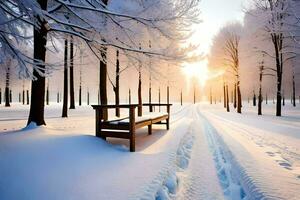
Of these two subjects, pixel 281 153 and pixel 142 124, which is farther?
pixel 142 124

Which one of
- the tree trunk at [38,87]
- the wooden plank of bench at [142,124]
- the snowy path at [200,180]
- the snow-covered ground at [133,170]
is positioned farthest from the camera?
the tree trunk at [38,87]

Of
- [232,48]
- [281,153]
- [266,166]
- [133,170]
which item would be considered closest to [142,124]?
[133,170]

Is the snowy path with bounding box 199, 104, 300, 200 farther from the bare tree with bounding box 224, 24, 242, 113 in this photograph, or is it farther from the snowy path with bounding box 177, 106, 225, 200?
the bare tree with bounding box 224, 24, 242, 113

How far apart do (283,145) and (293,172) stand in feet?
9.87

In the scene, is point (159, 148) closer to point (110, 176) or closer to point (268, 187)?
point (110, 176)

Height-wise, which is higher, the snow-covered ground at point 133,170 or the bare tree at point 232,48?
the bare tree at point 232,48

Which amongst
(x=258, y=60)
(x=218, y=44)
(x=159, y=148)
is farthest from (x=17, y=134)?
(x=218, y=44)

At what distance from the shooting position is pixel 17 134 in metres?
5.96

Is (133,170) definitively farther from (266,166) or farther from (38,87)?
(38,87)

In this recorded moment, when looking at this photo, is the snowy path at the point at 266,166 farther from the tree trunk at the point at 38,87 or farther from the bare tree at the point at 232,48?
the bare tree at the point at 232,48

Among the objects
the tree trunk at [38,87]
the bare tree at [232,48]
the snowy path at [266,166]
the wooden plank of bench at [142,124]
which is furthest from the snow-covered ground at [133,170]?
the bare tree at [232,48]

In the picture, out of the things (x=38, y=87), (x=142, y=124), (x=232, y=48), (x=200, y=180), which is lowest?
(x=200, y=180)

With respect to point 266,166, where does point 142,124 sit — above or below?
above

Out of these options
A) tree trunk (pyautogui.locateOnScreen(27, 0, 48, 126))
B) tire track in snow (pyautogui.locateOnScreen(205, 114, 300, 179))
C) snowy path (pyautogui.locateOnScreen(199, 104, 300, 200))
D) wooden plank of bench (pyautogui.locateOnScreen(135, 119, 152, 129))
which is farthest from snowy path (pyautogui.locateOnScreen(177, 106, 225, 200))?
tree trunk (pyautogui.locateOnScreen(27, 0, 48, 126))
